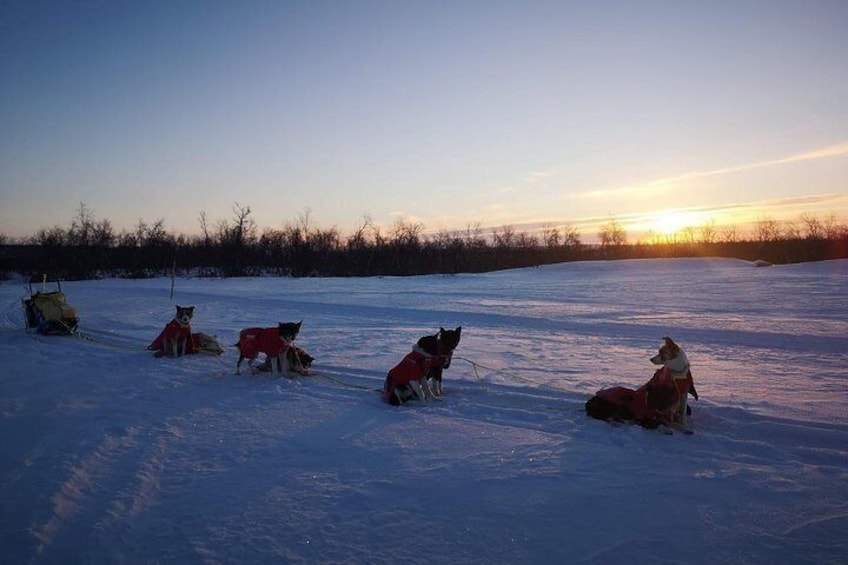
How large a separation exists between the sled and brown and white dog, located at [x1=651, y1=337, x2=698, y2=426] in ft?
42.5

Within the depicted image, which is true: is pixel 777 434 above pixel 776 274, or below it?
below

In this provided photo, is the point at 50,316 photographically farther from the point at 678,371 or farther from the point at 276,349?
the point at 678,371

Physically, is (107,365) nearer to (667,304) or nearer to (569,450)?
(569,450)

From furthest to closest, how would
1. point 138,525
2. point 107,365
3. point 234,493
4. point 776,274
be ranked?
point 776,274 → point 107,365 → point 234,493 → point 138,525

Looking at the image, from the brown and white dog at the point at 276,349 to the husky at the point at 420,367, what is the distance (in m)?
2.08

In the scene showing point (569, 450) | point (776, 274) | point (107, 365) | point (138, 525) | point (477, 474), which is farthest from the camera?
point (776, 274)

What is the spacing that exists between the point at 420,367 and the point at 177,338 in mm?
5659

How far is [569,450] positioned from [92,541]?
12.5ft

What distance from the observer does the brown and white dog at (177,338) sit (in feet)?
31.0

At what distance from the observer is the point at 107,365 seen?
8891 millimetres

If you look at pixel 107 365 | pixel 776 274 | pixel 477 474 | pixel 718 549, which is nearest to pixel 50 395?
pixel 107 365

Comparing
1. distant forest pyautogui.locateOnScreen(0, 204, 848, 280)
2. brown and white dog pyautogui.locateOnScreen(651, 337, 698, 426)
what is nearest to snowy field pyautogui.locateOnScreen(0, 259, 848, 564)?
brown and white dog pyautogui.locateOnScreen(651, 337, 698, 426)

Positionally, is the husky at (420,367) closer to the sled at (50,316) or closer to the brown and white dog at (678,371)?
the brown and white dog at (678,371)

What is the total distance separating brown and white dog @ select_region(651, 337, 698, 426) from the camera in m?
5.04
